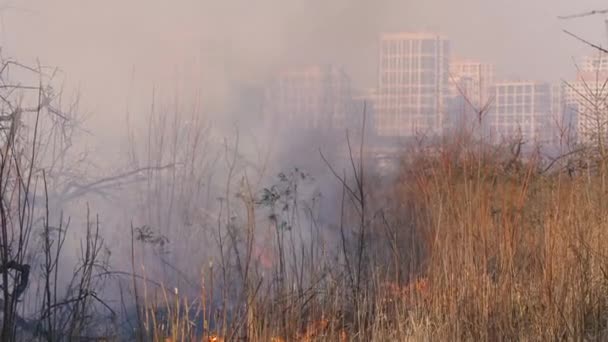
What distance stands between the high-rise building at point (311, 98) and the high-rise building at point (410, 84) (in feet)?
2.40

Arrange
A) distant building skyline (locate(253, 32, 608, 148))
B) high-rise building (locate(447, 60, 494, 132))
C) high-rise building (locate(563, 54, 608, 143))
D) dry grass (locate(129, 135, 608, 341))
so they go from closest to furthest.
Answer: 1. dry grass (locate(129, 135, 608, 341))
2. high-rise building (locate(563, 54, 608, 143))
3. distant building skyline (locate(253, 32, 608, 148))
4. high-rise building (locate(447, 60, 494, 132))

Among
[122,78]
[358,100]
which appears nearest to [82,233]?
[122,78]

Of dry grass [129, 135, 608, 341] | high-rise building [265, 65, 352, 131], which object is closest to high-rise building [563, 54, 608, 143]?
dry grass [129, 135, 608, 341]

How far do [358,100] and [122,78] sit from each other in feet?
10.4

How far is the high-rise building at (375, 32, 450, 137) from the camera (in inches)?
407

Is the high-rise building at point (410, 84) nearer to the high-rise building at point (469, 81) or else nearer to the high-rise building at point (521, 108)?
the high-rise building at point (469, 81)

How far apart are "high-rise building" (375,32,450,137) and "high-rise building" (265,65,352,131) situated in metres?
0.73

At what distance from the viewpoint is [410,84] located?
1078 centimetres

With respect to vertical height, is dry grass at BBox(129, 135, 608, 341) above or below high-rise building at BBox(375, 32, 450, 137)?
below

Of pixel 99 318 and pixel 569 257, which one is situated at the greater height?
pixel 569 257

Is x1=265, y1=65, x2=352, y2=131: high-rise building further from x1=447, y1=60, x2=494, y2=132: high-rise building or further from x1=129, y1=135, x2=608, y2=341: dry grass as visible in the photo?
x1=129, y1=135, x2=608, y2=341: dry grass

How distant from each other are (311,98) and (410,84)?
2.07m

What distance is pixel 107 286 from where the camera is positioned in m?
5.91

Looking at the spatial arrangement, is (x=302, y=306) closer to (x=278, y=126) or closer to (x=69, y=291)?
(x=69, y=291)
